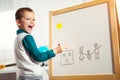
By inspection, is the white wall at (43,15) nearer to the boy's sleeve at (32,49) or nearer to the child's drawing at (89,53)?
the child's drawing at (89,53)

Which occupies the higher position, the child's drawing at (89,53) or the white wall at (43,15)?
the white wall at (43,15)

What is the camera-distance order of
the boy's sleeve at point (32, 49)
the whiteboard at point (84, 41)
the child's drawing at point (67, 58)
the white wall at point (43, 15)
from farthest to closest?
the white wall at point (43, 15) < the child's drawing at point (67, 58) < the whiteboard at point (84, 41) < the boy's sleeve at point (32, 49)

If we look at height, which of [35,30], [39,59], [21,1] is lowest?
[39,59]

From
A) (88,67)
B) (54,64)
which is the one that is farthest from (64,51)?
(88,67)

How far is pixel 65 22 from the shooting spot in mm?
1422

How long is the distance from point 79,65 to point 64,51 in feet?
0.53

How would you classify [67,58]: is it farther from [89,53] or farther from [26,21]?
[26,21]

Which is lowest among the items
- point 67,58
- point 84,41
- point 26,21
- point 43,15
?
point 67,58

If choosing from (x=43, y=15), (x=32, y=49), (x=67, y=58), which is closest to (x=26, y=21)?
(x=32, y=49)

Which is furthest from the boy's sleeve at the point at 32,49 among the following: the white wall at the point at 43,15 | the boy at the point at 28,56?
the white wall at the point at 43,15

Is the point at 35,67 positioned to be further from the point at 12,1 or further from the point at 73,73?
the point at 12,1

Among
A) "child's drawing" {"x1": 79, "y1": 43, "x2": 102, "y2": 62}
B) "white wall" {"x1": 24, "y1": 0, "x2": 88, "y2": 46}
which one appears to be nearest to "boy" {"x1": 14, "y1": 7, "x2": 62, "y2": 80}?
"child's drawing" {"x1": 79, "y1": 43, "x2": 102, "y2": 62}

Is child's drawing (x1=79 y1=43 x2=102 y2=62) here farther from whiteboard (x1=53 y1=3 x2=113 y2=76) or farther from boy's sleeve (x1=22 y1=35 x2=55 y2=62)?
boy's sleeve (x1=22 y1=35 x2=55 y2=62)

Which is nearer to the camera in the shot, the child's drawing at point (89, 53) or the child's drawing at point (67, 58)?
the child's drawing at point (89, 53)
